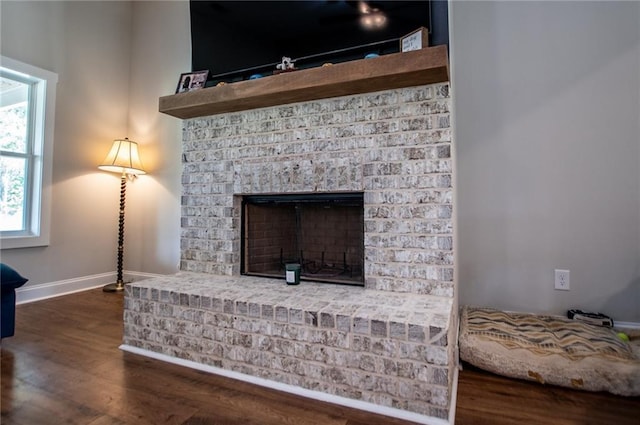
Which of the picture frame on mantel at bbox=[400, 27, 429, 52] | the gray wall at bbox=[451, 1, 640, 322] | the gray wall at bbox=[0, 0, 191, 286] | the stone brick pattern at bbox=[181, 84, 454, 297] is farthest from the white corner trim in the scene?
the picture frame on mantel at bbox=[400, 27, 429, 52]

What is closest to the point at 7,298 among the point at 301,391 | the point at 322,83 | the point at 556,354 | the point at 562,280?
the point at 301,391

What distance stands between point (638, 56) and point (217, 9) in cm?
279

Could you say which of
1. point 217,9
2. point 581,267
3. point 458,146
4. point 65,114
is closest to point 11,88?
point 65,114

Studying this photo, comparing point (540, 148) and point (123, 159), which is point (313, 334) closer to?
point (540, 148)

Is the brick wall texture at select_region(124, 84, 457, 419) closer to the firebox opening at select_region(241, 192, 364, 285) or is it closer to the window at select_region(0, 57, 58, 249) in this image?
the firebox opening at select_region(241, 192, 364, 285)

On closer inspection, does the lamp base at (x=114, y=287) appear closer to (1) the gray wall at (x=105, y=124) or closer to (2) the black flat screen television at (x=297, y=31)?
(1) the gray wall at (x=105, y=124)

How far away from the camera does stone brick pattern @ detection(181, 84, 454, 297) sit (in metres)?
1.72

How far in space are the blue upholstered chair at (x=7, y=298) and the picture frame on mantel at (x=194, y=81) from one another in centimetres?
155

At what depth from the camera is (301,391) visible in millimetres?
1417

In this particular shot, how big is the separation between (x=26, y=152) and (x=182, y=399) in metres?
2.74

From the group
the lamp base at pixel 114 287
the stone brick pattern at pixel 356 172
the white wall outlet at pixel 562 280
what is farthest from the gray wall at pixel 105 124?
the white wall outlet at pixel 562 280

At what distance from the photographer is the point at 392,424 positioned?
3.95ft

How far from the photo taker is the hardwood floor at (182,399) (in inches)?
48.4

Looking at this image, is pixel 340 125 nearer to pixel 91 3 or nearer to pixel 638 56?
pixel 638 56
